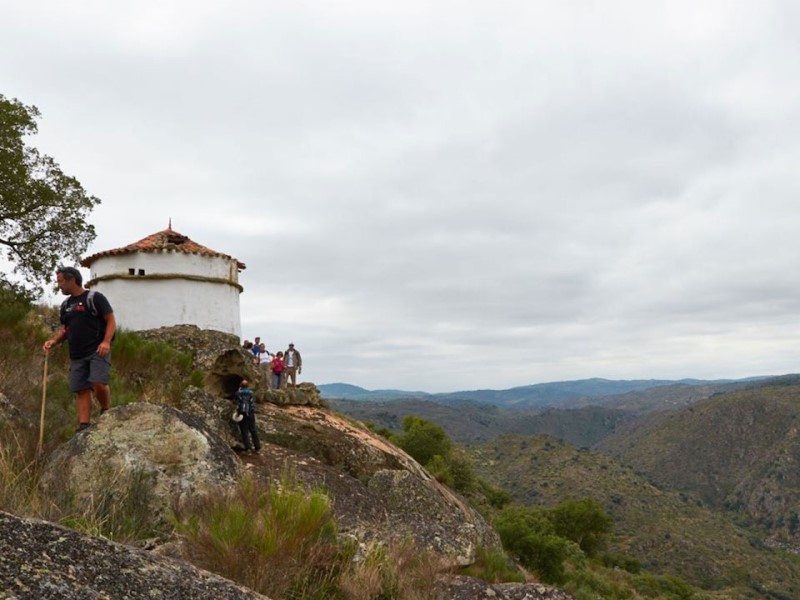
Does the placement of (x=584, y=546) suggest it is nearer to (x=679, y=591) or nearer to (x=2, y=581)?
(x=679, y=591)

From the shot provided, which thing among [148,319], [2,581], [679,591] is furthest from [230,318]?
[679,591]

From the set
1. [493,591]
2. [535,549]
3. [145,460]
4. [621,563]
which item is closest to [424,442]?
[535,549]

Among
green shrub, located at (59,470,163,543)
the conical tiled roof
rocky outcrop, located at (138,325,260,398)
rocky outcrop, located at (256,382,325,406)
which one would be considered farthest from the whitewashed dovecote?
green shrub, located at (59,470,163,543)

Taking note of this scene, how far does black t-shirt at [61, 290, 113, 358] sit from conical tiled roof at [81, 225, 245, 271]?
11.9 m

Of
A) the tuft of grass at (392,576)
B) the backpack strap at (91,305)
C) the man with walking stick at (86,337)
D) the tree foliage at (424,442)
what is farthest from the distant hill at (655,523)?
the backpack strap at (91,305)

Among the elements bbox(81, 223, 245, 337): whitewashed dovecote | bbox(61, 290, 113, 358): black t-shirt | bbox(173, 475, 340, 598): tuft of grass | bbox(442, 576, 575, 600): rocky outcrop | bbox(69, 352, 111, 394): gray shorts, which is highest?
bbox(81, 223, 245, 337): whitewashed dovecote

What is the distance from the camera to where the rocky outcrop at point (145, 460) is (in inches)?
207

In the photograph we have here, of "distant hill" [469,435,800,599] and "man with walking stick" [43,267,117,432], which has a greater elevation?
"man with walking stick" [43,267,117,432]

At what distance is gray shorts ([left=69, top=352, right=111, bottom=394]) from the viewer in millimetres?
6664

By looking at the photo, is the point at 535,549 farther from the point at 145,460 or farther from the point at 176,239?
the point at 145,460

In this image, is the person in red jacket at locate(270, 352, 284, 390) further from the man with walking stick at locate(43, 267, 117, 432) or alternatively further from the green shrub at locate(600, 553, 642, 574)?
the green shrub at locate(600, 553, 642, 574)

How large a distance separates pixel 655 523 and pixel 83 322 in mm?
84964

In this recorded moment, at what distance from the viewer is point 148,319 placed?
17.7 m

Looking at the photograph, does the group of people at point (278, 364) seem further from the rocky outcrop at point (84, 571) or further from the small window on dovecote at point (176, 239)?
the rocky outcrop at point (84, 571)
